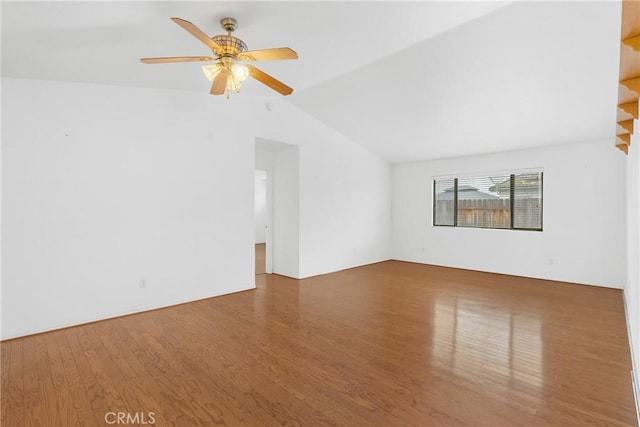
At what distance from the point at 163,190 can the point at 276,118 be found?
2.18 metres

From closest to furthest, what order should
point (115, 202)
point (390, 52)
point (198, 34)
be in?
1. point (198, 34)
2. point (390, 52)
3. point (115, 202)

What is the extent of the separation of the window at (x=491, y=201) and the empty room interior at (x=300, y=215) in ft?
0.19

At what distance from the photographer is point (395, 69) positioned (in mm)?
3648

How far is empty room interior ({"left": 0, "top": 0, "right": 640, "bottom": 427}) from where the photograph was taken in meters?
2.13

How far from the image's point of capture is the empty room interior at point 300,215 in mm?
2131

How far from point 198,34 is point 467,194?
619cm

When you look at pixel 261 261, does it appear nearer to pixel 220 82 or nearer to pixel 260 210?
pixel 260 210

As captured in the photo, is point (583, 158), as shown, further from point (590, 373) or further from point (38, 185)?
point (38, 185)

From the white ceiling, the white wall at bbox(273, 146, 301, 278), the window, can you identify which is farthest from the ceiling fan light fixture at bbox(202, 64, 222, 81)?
the window

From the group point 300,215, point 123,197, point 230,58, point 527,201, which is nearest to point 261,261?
point 300,215

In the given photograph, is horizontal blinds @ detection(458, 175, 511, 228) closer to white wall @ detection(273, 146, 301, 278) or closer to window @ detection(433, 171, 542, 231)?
window @ detection(433, 171, 542, 231)

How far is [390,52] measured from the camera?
3.28 metres

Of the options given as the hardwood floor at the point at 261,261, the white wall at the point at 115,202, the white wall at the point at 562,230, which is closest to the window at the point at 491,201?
the white wall at the point at 562,230

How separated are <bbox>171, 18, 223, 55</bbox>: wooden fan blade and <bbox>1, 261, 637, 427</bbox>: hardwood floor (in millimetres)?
2398
